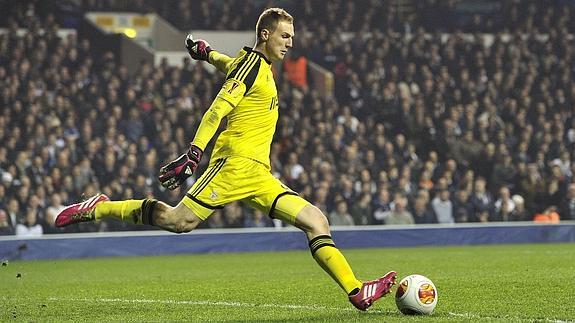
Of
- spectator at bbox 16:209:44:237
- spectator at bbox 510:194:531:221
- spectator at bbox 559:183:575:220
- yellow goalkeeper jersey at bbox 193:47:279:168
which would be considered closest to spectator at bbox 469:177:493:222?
spectator at bbox 510:194:531:221

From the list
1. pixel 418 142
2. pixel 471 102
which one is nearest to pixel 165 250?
pixel 418 142

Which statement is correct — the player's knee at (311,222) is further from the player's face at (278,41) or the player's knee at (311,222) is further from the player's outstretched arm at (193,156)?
the player's face at (278,41)

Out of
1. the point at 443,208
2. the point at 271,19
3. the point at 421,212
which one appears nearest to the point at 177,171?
the point at 271,19

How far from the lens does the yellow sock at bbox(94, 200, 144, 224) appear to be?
821cm

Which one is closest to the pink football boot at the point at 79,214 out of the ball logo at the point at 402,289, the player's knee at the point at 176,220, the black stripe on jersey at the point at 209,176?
the player's knee at the point at 176,220

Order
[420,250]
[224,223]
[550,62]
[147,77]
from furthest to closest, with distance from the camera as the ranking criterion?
1. [550,62]
2. [147,77]
3. [224,223]
4. [420,250]

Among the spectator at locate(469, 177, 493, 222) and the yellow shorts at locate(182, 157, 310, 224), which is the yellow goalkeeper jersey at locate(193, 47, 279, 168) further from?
the spectator at locate(469, 177, 493, 222)

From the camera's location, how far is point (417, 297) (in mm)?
7695

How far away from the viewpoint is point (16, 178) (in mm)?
17844

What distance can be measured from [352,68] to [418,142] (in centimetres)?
227

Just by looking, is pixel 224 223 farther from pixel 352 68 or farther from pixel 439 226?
pixel 352 68

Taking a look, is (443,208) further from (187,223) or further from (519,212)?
(187,223)

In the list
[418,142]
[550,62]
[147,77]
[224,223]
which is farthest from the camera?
[550,62]

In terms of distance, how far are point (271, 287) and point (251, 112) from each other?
3124 mm
